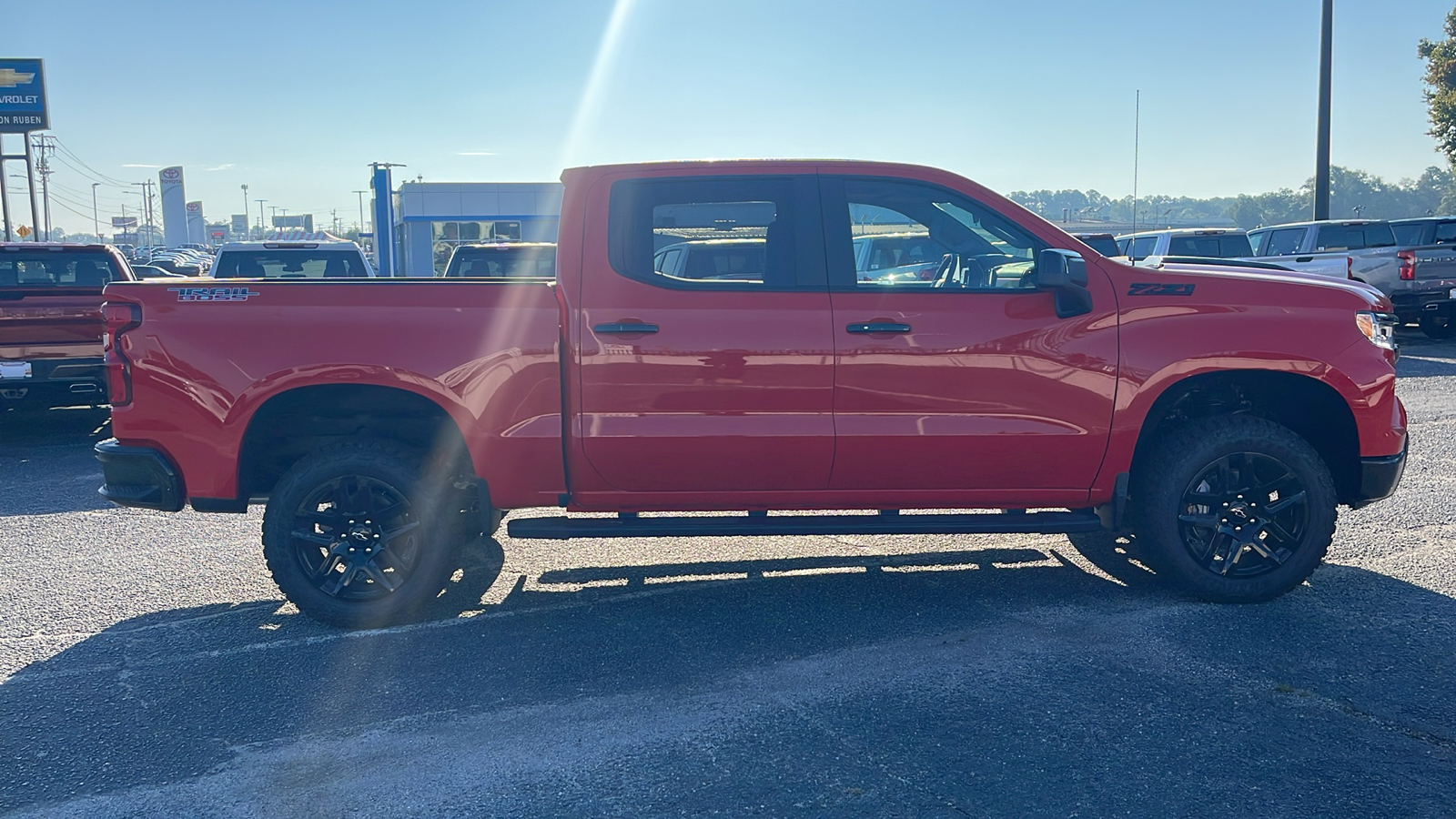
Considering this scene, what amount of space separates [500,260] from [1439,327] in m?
14.9

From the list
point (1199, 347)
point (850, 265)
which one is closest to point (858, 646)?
point (850, 265)

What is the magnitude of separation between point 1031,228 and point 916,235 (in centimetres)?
52

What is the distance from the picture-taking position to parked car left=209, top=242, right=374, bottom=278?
11367mm

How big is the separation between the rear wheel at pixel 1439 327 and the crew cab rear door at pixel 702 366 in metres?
16.6

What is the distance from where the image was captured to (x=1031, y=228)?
5.04 m

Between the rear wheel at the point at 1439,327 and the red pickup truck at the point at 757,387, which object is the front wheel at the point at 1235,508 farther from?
the rear wheel at the point at 1439,327

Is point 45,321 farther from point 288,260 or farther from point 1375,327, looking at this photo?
point 1375,327

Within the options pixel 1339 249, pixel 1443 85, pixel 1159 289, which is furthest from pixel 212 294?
pixel 1443 85

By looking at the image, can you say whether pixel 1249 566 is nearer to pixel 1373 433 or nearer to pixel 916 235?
pixel 1373 433

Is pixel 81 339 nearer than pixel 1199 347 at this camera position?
No

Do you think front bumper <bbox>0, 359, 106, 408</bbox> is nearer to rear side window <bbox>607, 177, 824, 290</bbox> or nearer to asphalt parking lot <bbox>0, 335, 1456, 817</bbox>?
asphalt parking lot <bbox>0, 335, 1456, 817</bbox>

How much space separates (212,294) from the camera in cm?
477

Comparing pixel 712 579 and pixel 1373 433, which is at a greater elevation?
pixel 1373 433

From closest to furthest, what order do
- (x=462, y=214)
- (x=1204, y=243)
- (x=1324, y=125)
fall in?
(x=1204, y=243)
(x=1324, y=125)
(x=462, y=214)
